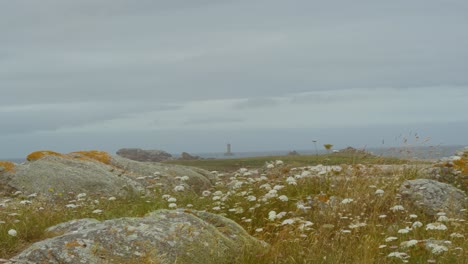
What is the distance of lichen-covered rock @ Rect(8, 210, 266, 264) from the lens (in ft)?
19.7

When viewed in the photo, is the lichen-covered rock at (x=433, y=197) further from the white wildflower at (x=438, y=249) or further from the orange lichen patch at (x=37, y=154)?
the orange lichen patch at (x=37, y=154)

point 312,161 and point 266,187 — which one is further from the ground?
point 266,187

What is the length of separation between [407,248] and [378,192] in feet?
10.5

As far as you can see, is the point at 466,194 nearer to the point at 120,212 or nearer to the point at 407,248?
the point at 407,248

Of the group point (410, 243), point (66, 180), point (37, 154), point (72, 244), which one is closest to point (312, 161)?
point (37, 154)


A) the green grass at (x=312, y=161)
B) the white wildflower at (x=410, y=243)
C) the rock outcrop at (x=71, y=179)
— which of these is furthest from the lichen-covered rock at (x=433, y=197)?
the rock outcrop at (x=71, y=179)

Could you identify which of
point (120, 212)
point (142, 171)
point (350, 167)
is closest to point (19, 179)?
point (142, 171)

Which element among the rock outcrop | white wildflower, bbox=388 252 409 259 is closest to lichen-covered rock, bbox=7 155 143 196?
the rock outcrop

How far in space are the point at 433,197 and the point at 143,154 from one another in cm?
6024

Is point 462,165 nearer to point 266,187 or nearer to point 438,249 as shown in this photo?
point 266,187

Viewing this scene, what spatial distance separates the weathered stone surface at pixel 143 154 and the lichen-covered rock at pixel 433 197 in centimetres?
5403

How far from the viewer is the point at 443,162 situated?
14.4 metres

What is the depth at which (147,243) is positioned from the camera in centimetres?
630

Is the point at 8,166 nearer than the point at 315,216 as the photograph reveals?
No
